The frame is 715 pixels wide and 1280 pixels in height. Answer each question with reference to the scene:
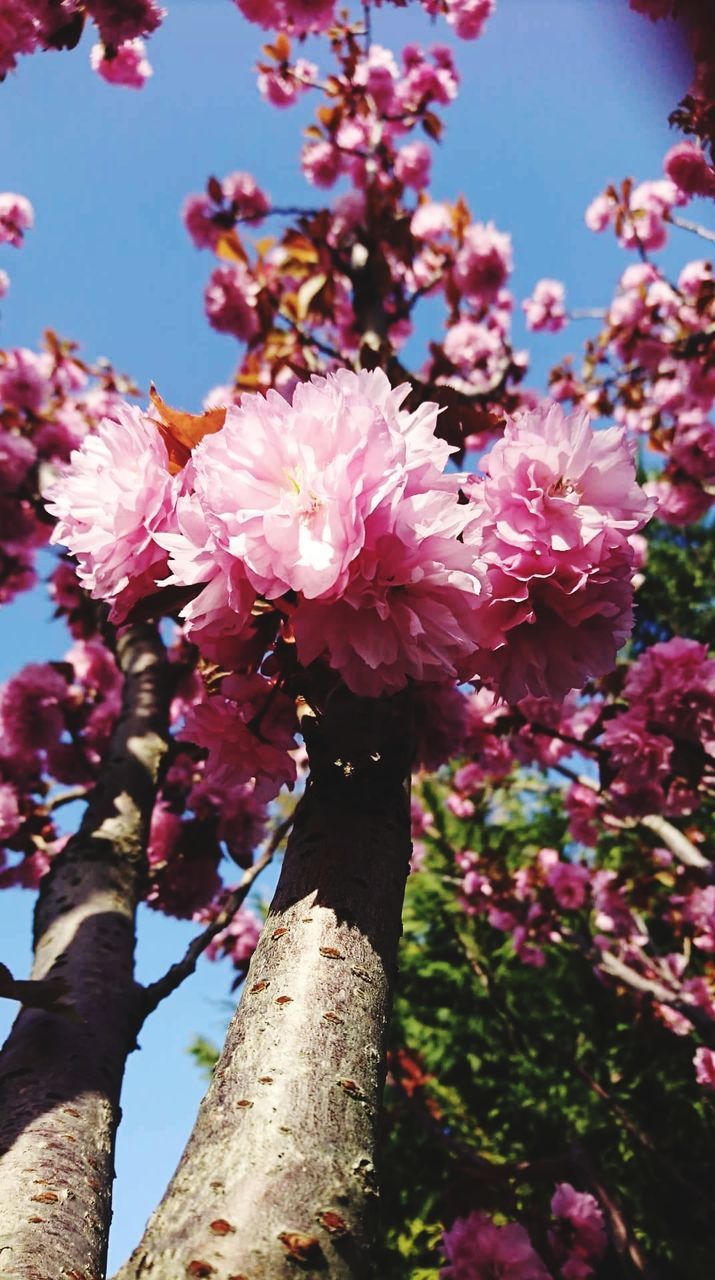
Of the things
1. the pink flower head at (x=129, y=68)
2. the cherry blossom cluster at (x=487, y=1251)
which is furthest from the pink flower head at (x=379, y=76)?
the cherry blossom cluster at (x=487, y=1251)

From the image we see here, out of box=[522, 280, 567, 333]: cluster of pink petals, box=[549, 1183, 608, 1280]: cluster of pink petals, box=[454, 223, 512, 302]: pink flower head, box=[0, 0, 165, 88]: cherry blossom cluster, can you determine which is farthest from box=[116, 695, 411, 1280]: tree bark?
box=[522, 280, 567, 333]: cluster of pink petals

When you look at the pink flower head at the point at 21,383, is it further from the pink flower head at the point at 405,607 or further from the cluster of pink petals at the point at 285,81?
the pink flower head at the point at 405,607

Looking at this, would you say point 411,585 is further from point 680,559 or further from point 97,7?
point 680,559

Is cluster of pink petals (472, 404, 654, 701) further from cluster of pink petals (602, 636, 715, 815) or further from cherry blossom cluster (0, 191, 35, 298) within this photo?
cherry blossom cluster (0, 191, 35, 298)

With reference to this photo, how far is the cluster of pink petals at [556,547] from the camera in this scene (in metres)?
0.89

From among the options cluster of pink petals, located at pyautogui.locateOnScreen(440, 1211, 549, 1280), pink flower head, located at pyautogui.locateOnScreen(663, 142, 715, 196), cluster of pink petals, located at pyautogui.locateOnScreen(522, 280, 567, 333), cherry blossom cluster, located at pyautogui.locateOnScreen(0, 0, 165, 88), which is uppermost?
cluster of pink petals, located at pyautogui.locateOnScreen(522, 280, 567, 333)

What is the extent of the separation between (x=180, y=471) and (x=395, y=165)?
5448 mm

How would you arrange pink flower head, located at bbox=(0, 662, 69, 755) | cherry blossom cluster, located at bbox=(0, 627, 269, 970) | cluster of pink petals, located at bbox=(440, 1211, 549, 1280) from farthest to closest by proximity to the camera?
1. pink flower head, located at bbox=(0, 662, 69, 755)
2. cherry blossom cluster, located at bbox=(0, 627, 269, 970)
3. cluster of pink petals, located at bbox=(440, 1211, 549, 1280)

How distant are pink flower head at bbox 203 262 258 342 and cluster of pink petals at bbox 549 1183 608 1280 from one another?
458 centimetres

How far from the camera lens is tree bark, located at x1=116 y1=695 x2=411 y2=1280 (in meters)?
0.59

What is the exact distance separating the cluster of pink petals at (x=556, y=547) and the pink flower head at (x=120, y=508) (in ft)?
1.32

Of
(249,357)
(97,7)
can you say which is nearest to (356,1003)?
(97,7)

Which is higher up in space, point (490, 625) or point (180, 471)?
point (180, 471)

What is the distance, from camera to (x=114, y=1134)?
53.4 inches
